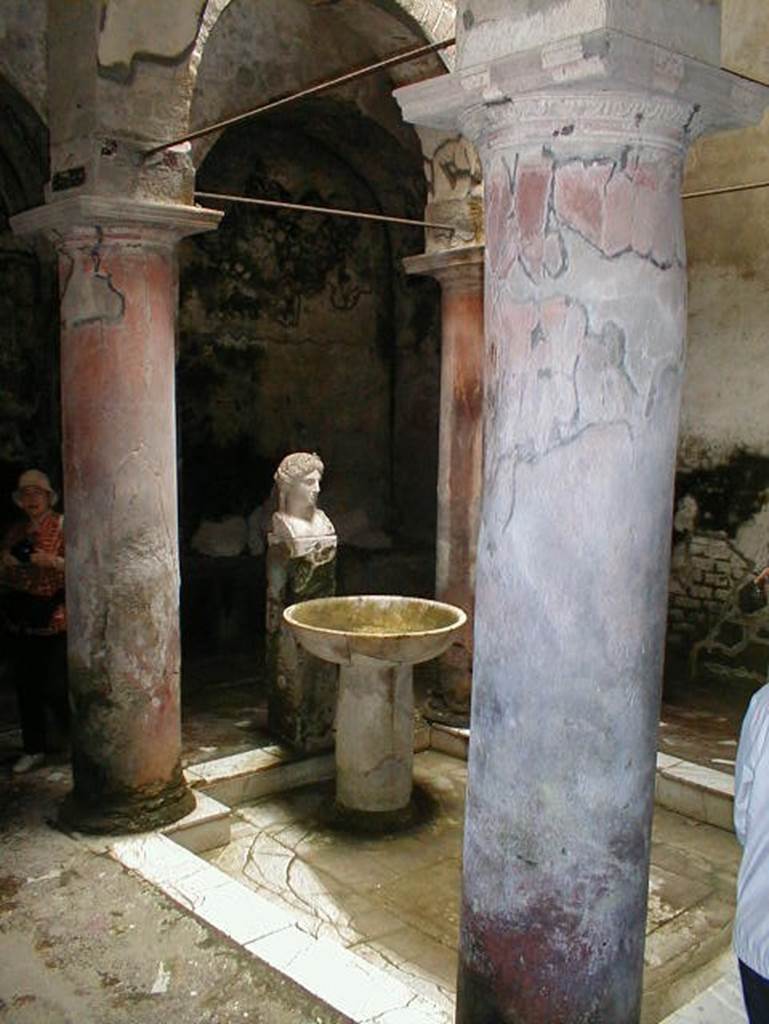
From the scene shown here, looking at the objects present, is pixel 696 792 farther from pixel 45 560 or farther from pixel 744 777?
pixel 45 560

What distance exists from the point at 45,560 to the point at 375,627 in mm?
2032

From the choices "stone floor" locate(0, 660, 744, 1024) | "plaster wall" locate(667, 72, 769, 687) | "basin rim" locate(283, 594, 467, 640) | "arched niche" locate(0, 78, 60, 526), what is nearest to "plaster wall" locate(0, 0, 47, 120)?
"arched niche" locate(0, 78, 60, 526)

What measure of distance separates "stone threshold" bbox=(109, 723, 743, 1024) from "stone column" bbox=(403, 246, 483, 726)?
1.38 ft

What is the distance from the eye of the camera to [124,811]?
4938 millimetres

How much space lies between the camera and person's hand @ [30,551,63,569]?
227 inches

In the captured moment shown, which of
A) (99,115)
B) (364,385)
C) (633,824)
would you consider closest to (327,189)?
(364,385)

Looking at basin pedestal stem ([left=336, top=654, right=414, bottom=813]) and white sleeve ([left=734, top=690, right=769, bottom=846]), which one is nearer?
white sleeve ([left=734, top=690, right=769, bottom=846])

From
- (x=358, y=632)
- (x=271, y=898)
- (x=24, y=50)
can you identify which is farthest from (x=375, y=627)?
(x=24, y=50)

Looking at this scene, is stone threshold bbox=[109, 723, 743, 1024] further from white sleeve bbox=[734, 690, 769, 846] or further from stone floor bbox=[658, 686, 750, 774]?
white sleeve bbox=[734, 690, 769, 846]

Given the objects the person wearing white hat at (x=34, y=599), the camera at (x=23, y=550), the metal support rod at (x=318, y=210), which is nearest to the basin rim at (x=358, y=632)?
the person wearing white hat at (x=34, y=599)

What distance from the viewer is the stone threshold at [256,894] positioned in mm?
3652

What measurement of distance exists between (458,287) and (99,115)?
9.77ft

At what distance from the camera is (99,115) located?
4.58 m

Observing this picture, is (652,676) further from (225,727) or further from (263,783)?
(225,727)
